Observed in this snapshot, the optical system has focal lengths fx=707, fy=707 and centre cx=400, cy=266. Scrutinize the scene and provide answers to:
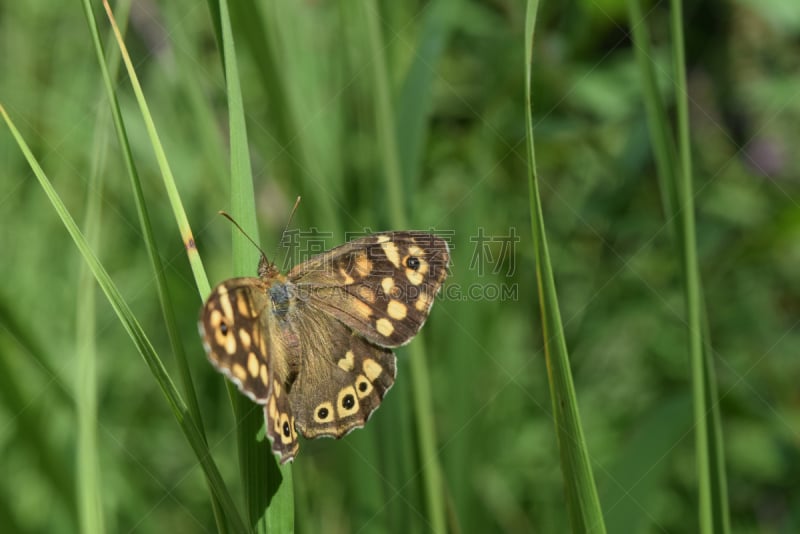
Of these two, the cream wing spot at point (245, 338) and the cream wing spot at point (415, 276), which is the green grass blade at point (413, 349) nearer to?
the cream wing spot at point (415, 276)

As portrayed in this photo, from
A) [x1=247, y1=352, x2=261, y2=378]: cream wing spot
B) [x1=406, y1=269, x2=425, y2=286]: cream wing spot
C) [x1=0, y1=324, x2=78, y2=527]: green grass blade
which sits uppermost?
[x1=406, y1=269, x2=425, y2=286]: cream wing spot

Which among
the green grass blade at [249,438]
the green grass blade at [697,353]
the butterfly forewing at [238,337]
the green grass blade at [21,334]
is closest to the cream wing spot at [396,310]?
the butterfly forewing at [238,337]

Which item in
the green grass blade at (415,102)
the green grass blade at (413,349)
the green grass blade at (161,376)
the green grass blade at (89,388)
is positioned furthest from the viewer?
the green grass blade at (415,102)

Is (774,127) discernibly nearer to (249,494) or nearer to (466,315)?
(466,315)

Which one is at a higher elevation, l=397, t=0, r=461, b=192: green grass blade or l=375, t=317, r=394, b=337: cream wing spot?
l=397, t=0, r=461, b=192: green grass blade

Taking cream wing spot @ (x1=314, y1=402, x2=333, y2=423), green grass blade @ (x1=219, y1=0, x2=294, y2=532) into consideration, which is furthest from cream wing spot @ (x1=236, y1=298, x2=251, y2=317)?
cream wing spot @ (x1=314, y1=402, x2=333, y2=423)

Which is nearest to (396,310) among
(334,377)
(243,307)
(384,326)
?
(384,326)

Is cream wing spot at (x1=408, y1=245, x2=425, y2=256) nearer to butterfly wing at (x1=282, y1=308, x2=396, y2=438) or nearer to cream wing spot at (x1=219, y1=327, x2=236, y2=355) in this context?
butterfly wing at (x1=282, y1=308, x2=396, y2=438)
